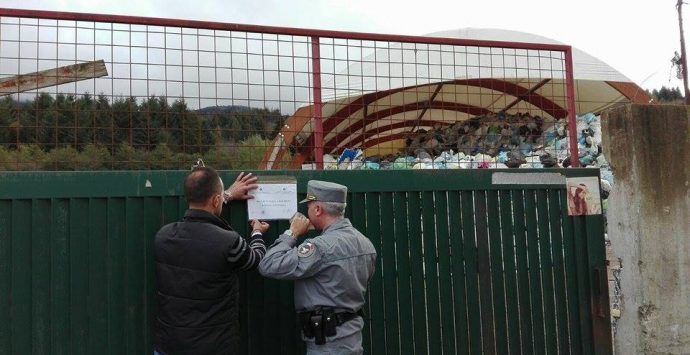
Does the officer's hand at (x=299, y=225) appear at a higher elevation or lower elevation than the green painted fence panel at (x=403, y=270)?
higher

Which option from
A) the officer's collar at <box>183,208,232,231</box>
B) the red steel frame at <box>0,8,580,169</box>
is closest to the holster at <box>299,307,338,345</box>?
the officer's collar at <box>183,208,232,231</box>

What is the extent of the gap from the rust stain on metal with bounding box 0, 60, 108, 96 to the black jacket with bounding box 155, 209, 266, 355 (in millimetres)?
1288

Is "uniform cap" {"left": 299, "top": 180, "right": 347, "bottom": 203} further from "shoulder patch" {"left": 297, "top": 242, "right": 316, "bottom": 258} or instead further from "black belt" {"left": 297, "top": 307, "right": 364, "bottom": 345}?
"black belt" {"left": 297, "top": 307, "right": 364, "bottom": 345}

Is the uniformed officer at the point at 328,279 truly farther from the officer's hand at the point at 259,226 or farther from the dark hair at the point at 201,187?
the dark hair at the point at 201,187

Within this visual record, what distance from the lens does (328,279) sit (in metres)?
2.81

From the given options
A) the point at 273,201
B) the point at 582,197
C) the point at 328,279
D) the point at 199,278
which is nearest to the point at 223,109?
the point at 273,201

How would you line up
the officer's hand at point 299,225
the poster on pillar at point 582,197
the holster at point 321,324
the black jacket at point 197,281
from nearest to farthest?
the black jacket at point 197,281 → the holster at point 321,324 → the officer's hand at point 299,225 → the poster on pillar at point 582,197

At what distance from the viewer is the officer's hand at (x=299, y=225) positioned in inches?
121

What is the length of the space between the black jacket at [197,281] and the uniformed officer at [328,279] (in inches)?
8.4

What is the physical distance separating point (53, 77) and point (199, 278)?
1.75 meters

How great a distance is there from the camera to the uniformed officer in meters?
2.75

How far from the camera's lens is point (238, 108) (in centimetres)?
363

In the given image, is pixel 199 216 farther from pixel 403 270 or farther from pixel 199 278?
pixel 403 270

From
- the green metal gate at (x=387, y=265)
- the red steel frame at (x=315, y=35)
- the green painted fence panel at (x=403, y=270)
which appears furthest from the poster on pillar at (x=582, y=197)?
the green painted fence panel at (x=403, y=270)
